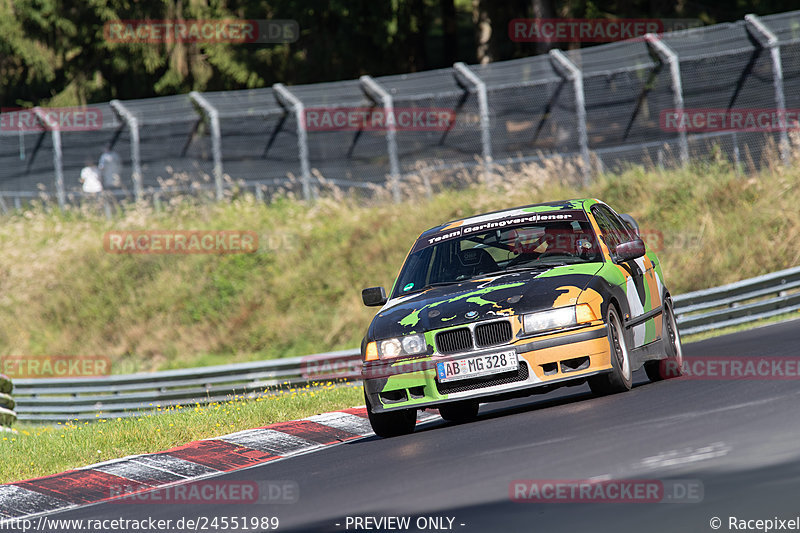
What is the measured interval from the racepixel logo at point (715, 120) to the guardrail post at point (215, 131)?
9271mm

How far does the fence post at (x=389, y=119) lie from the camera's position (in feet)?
79.3

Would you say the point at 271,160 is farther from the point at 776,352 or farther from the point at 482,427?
the point at 482,427

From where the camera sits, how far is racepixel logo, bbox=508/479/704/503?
218 inches

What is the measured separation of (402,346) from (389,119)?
52.1 ft

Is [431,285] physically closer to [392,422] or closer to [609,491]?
[392,422]

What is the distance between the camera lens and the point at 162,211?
26625mm

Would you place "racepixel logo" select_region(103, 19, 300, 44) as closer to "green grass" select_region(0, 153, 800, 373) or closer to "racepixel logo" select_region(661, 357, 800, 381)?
"green grass" select_region(0, 153, 800, 373)

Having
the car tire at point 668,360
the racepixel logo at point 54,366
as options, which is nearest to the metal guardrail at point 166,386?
the racepixel logo at point 54,366

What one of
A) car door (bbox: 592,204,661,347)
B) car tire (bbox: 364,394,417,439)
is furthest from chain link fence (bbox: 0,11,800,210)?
car tire (bbox: 364,394,417,439)

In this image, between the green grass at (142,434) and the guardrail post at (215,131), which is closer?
the green grass at (142,434)

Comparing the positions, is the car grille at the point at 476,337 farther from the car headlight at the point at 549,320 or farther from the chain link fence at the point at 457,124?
the chain link fence at the point at 457,124

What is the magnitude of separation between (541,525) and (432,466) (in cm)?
208

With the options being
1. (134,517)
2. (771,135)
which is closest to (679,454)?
(134,517)

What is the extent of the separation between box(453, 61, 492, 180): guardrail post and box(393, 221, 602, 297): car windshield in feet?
44.2
